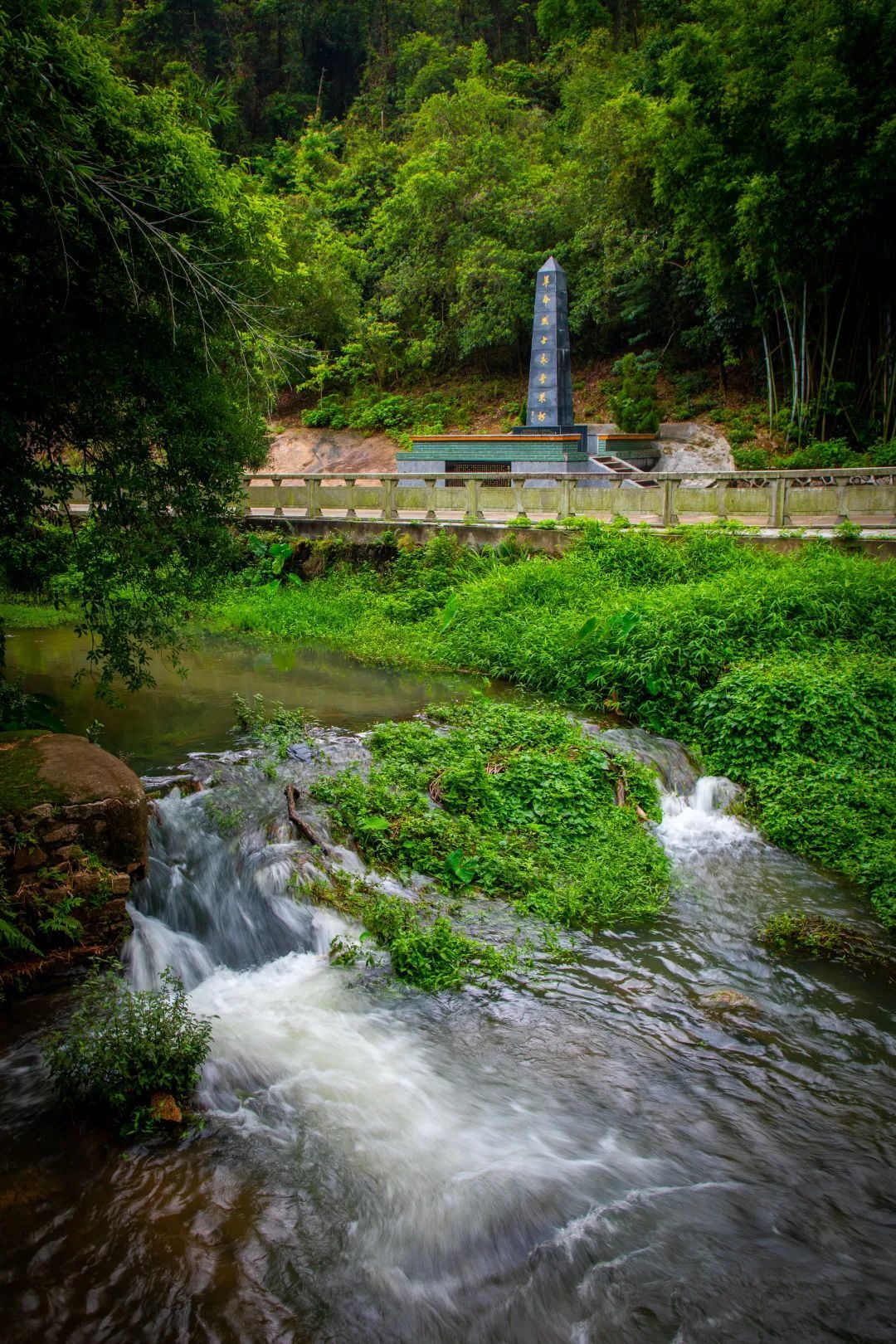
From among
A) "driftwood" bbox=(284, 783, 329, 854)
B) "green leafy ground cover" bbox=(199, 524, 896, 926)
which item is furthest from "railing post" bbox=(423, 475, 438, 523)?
"driftwood" bbox=(284, 783, 329, 854)

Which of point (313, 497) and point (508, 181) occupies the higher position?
point (508, 181)

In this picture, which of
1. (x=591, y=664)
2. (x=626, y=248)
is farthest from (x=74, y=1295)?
(x=626, y=248)

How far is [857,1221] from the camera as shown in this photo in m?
4.62

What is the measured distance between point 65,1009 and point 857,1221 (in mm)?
4710

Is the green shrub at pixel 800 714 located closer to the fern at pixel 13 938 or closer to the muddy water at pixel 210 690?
the muddy water at pixel 210 690

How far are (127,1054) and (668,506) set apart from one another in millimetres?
13659

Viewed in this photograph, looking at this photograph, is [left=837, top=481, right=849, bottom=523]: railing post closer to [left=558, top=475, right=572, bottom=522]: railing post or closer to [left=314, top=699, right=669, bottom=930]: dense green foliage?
[left=558, top=475, right=572, bottom=522]: railing post

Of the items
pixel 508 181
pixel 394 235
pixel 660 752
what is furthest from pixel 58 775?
pixel 394 235

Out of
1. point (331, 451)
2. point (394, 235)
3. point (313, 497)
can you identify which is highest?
point (394, 235)

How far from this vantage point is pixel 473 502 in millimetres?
17844

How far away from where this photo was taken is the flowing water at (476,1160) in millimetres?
4086

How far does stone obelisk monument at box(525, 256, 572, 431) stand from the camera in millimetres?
25547

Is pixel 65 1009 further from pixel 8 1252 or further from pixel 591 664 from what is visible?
pixel 591 664

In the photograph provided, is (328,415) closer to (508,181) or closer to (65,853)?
(508,181)
